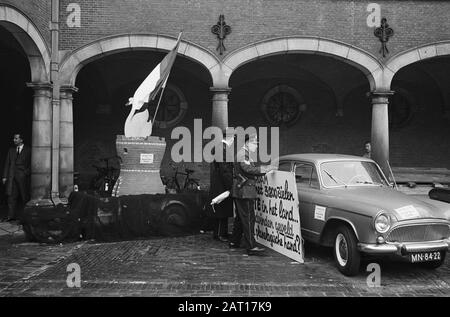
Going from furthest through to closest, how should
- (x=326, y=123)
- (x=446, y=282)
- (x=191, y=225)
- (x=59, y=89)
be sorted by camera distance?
(x=326, y=123) < (x=59, y=89) < (x=191, y=225) < (x=446, y=282)

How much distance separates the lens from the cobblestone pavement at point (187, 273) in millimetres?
4781

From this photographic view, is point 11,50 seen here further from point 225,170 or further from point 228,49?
point 225,170

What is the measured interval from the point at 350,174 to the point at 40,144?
24.5 ft

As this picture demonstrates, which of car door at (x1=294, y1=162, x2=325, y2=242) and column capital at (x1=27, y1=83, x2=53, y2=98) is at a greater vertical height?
column capital at (x1=27, y1=83, x2=53, y2=98)

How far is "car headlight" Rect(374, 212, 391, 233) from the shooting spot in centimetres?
508

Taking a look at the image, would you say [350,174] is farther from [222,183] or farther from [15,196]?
[15,196]

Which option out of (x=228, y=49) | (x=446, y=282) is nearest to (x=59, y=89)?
(x=228, y=49)

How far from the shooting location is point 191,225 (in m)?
8.08

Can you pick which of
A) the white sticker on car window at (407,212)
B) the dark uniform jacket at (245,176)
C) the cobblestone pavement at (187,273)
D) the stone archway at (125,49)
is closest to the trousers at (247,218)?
the dark uniform jacket at (245,176)

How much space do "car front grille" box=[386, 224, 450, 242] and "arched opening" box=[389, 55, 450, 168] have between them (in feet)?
34.5

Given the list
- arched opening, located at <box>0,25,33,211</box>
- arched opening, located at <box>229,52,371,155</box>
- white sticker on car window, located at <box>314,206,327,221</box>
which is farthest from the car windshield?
arched opening, located at <box>0,25,33,211</box>

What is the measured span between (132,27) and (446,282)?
30.1ft

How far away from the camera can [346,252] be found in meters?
5.54

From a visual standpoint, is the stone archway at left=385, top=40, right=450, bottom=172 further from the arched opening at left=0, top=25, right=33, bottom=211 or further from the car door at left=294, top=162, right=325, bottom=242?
the arched opening at left=0, top=25, right=33, bottom=211
